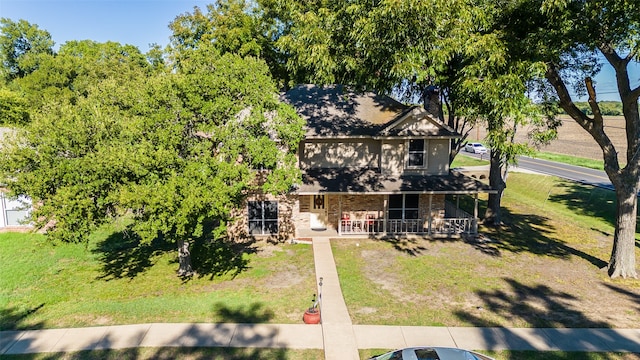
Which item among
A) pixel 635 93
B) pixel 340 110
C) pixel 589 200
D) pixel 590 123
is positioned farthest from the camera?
pixel 589 200

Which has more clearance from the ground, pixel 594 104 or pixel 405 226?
pixel 594 104

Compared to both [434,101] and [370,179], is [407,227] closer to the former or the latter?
[370,179]

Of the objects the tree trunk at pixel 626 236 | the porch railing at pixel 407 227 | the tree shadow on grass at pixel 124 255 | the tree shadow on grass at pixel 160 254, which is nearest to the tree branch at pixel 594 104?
the tree trunk at pixel 626 236

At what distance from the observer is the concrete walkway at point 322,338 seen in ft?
34.1

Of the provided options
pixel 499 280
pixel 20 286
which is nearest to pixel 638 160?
pixel 499 280

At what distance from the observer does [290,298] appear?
13.3 meters

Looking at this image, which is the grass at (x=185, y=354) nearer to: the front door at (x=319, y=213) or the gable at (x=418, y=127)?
the front door at (x=319, y=213)

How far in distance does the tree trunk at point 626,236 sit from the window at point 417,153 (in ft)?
27.9

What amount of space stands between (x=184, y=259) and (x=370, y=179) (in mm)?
9894

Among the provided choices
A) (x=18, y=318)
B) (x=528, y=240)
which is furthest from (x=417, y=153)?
(x=18, y=318)

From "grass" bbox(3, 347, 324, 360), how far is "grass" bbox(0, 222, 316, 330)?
1.58 meters

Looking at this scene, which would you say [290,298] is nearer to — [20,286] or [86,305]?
[86,305]

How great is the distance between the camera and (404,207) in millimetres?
21000

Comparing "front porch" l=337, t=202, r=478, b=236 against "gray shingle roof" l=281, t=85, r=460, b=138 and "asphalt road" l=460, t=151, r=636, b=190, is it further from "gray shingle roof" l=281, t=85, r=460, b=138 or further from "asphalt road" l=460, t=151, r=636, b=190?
"asphalt road" l=460, t=151, r=636, b=190
